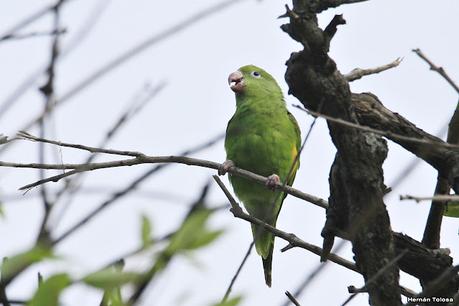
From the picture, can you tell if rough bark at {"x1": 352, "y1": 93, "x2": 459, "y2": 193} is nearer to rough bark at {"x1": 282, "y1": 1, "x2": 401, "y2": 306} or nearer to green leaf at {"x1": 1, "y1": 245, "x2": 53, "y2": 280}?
rough bark at {"x1": 282, "y1": 1, "x2": 401, "y2": 306}

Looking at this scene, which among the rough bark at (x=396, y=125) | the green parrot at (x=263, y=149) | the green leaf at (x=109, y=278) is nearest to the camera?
the green leaf at (x=109, y=278)

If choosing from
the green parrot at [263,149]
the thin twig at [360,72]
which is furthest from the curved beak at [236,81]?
the thin twig at [360,72]

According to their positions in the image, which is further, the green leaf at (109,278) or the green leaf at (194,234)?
the green leaf at (194,234)

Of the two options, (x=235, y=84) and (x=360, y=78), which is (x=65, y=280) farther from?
(x=235, y=84)

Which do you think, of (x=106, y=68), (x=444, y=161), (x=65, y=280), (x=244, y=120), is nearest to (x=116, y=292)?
(x=65, y=280)

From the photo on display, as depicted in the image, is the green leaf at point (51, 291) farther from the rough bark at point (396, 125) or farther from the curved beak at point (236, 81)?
the curved beak at point (236, 81)

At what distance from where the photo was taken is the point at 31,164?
3193mm

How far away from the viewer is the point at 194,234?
5.11 ft

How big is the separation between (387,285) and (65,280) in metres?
2.10

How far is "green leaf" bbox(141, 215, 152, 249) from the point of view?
1501 millimetres

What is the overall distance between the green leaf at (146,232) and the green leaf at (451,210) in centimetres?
247

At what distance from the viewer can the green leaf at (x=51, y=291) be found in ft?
4.64

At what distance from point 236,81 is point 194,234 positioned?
5820mm

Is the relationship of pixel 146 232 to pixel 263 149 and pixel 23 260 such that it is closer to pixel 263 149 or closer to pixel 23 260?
pixel 23 260
